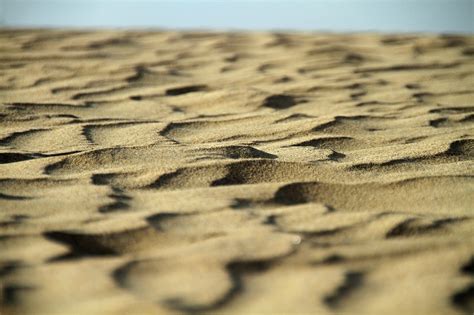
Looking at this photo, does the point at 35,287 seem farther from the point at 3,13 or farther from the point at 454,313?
the point at 3,13

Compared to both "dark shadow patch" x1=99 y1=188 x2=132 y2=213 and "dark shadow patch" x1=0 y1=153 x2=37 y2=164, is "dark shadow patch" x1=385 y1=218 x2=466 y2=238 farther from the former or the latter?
"dark shadow patch" x1=0 y1=153 x2=37 y2=164

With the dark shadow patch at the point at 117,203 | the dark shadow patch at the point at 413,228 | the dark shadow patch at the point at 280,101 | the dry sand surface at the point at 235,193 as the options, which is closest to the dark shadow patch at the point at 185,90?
the dry sand surface at the point at 235,193

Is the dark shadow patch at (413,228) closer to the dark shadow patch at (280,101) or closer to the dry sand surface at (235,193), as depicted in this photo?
the dry sand surface at (235,193)

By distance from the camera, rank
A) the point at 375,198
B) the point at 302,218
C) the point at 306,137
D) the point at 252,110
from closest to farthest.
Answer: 1. the point at 302,218
2. the point at 375,198
3. the point at 306,137
4. the point at 252,110

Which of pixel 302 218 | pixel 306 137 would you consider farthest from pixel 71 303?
pixel 306 137

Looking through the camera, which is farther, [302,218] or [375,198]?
[375,198]

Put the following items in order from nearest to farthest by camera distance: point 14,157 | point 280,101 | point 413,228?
point 413,228 → point 14,157 → point 280,101

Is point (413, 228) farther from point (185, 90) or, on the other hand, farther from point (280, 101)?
point (185, 90)

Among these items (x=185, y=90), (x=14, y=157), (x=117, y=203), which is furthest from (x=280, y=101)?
(x=117, y=203)
